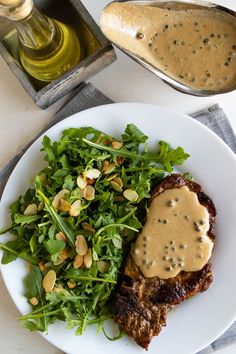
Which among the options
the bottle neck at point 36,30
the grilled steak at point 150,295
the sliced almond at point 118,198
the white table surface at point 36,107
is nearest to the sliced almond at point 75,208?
the sliced almond at point 118,198

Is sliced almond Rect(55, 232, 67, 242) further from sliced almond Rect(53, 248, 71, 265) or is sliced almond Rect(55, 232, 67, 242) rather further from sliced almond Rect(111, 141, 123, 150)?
sliced almond Rect(111, 141, 123, 150)

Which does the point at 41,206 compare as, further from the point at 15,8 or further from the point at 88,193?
the point at 15,8

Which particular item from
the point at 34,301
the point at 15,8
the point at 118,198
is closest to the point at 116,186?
the point at 118,198

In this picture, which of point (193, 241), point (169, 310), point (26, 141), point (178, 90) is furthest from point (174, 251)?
point (26, 141)

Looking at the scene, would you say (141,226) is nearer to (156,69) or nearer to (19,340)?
(156,69)

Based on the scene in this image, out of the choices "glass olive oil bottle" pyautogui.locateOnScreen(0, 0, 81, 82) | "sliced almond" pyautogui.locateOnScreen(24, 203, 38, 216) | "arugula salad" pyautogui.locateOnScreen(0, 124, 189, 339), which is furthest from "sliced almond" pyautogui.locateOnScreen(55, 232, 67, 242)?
"glass olive oil bottle" pyautogui.locateOnScreen(0, 0, 81, 82)

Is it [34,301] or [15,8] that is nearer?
[15,8]
